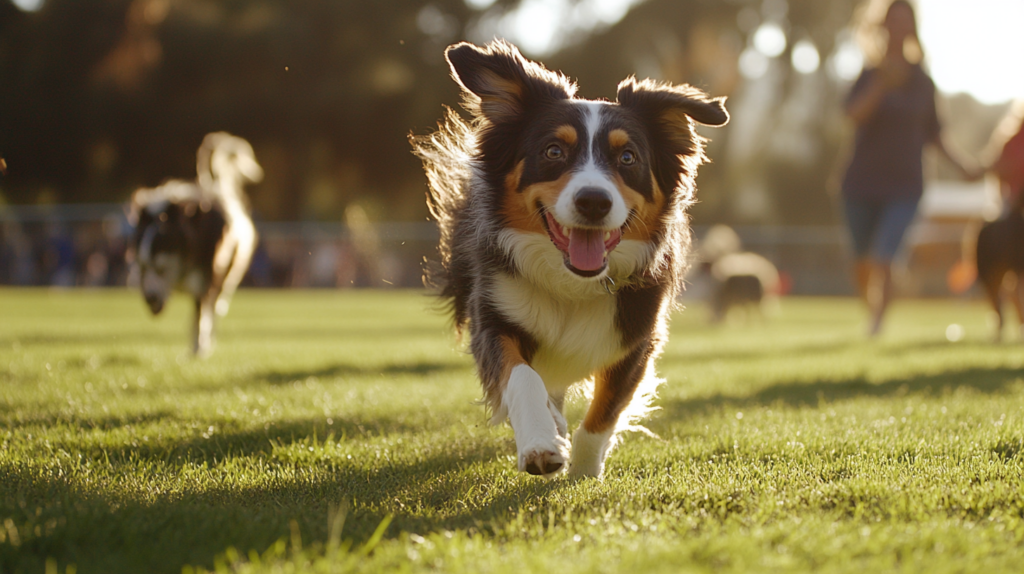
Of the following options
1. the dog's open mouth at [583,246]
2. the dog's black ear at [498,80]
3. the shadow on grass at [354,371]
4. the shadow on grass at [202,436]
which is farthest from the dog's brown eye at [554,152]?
the shadow on grass at [354,371]

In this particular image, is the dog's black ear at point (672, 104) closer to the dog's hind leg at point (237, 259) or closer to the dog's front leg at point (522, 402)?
the dog's front leg at point (522, 402)

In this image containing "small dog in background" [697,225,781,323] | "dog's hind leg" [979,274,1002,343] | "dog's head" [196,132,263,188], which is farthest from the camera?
"small dog in background" [697,225,781,323]

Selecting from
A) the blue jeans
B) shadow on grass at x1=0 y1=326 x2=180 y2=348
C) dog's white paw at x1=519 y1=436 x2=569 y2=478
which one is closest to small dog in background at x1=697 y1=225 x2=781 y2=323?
the blue jeans

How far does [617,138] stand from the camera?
3459 mm

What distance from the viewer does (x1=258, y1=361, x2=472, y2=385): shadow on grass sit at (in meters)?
Answer: 6.34

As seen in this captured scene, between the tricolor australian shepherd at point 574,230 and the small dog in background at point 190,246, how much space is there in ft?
15.5

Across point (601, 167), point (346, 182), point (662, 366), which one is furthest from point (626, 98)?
point (346, 182)

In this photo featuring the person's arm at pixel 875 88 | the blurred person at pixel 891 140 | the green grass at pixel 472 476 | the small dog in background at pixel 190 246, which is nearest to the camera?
the green grass at pixel 472 476

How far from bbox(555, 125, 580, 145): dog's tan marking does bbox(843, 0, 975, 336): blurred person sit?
5480 mm

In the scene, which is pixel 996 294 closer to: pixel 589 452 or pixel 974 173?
pixel 974 173

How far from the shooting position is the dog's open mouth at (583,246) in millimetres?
3291

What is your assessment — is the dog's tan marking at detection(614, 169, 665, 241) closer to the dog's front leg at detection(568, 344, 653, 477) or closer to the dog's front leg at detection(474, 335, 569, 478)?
the dog's front leg at detection(568, 344, 653, 477)

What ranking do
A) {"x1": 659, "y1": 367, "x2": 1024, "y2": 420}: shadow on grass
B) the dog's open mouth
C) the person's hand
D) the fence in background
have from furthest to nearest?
the fence in background, the person's hand, {"x1": 659, "y1": 367, "x2": 1024, "y2": 420}: shadow on grass, the dog's open mouth

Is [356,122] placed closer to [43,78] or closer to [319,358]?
[43,78]
